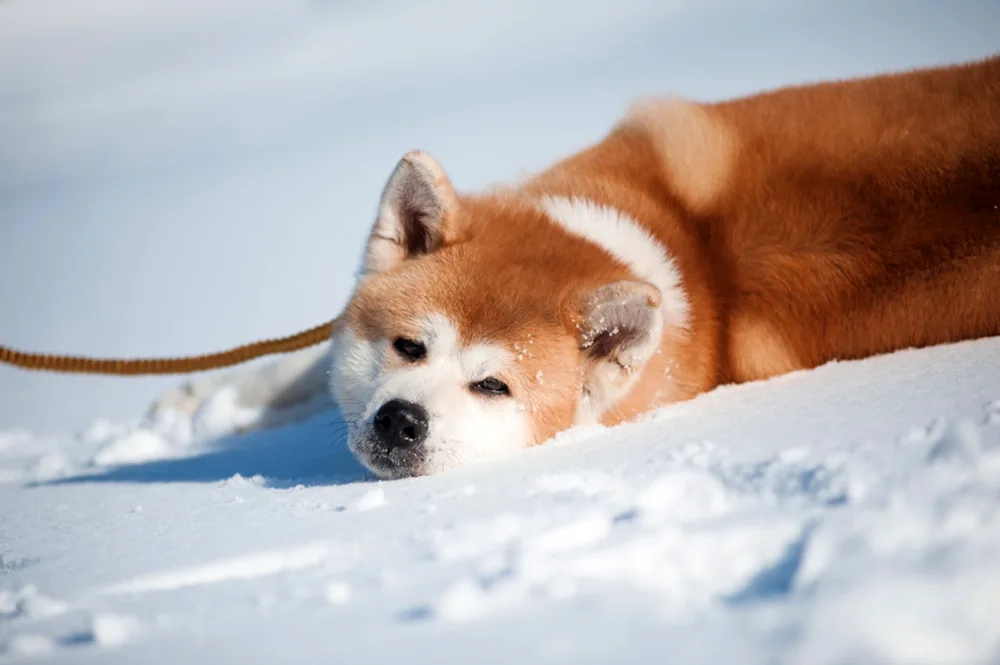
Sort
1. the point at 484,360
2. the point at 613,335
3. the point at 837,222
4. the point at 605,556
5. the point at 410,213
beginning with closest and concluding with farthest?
the point at 605,556 → the point at 484,360 → the point at 613,335 → the point at 837,222 → the point at 410,213

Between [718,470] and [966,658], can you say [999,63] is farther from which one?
[966,658]

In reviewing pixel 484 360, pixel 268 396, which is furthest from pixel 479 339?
pixel 268 396

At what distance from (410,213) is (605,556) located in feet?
5.90

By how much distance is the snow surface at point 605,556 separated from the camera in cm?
122

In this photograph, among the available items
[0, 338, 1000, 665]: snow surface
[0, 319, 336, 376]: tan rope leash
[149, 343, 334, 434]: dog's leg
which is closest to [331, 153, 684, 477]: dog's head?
[0, 338, 1000, 665]: snow surface

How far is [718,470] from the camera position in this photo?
1813 mm

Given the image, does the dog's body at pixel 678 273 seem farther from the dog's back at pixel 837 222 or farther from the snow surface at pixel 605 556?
the snow surface at pixel 605 556

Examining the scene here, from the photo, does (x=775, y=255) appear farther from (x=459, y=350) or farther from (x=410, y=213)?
(x=410, y=213)

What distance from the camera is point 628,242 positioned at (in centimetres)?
293

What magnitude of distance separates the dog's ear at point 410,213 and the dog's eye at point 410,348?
40cm

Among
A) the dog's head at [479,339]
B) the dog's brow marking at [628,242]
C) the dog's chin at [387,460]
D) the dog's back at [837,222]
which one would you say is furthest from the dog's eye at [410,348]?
the dog's back at [837,222]

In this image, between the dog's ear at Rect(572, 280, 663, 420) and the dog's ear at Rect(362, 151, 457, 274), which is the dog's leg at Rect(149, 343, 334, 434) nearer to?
the dog's ear at Rect(362, 151, 457, 274)

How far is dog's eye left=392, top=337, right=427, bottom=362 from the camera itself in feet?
8.64

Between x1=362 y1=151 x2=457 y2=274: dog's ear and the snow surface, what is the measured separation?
2.94ft
